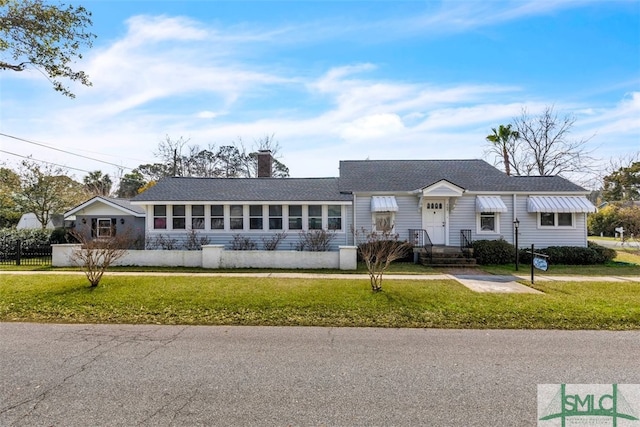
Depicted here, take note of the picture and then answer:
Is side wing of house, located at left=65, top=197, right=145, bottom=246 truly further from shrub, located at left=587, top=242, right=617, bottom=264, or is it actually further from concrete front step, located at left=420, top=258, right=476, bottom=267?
shrub, located at left=587, top=242, right=617, bottom=264

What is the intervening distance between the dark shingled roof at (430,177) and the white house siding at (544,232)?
1236 millimetres

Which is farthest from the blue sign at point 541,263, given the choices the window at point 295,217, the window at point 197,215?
the window at point 197,215

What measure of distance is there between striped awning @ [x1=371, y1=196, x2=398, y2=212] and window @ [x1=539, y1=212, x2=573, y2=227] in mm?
7310

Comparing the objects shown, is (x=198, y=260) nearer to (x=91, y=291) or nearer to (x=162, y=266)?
(x=162, y=266)

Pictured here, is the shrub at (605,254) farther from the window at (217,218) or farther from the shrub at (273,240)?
the window at (217,218)

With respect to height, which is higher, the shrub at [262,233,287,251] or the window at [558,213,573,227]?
the window at [558,213,573,227]

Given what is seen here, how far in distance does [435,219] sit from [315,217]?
6007mm

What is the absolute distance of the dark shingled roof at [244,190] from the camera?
17500 mm

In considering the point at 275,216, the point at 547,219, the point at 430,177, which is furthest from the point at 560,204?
the point at 275,216

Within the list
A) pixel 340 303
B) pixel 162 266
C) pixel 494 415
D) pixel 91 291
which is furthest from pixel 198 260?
pixel 494 415

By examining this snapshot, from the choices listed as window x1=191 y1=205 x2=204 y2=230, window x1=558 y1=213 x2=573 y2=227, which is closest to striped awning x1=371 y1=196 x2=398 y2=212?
window x1=558 y1=213 x2=573 y2=227

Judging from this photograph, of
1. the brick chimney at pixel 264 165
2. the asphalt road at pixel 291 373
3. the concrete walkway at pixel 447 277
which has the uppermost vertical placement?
the brick chimney at pixel 264 165

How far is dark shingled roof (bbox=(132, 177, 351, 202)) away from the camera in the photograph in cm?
1750

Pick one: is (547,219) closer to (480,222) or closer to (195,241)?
(480,222)
